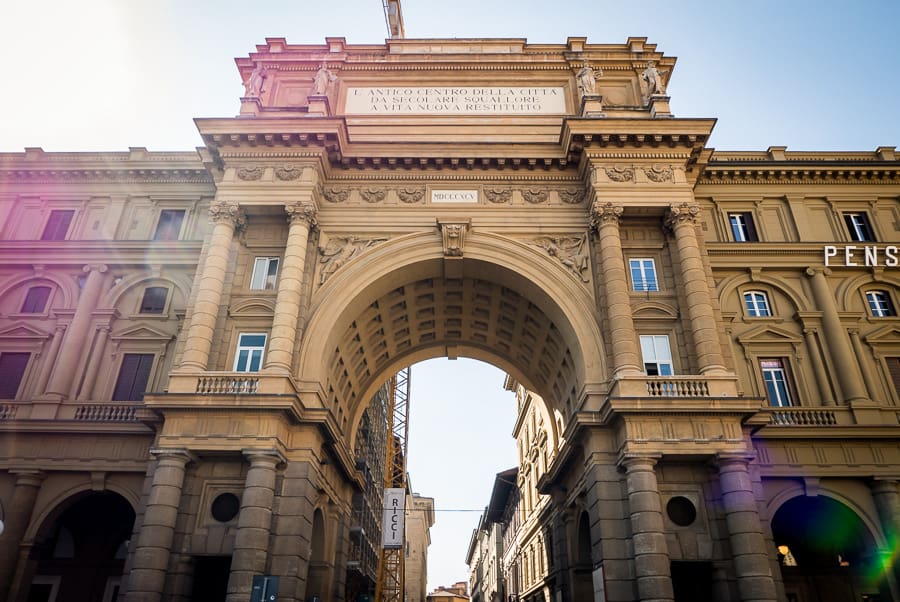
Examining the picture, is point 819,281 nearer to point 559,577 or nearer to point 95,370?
point 559,577

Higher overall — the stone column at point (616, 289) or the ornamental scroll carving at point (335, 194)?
the ornamental scroll carving at point (335, 194)

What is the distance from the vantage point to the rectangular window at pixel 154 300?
28797 mm

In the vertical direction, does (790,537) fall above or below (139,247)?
below

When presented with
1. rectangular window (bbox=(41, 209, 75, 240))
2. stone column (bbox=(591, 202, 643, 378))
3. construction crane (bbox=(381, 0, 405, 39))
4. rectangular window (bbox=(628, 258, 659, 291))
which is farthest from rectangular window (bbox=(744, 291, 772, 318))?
construction crane (bbox=(381, 0, 405, 39))

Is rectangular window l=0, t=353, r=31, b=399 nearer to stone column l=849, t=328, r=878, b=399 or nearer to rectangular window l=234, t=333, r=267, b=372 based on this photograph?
rectangular window l=234, t=333, r=267, b=372

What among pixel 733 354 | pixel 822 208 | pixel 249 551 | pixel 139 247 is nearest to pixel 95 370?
pixel 139 247

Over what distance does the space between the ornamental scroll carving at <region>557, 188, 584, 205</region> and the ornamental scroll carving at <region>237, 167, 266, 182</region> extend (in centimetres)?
1348

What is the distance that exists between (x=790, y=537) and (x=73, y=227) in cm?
3702

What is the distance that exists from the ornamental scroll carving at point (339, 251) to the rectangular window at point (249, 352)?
3.71m

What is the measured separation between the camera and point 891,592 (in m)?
22.7

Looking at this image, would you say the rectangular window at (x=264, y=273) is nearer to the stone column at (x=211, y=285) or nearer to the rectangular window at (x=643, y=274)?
the stone column at (x=211, y=285)

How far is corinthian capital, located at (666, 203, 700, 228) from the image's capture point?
2612 cm

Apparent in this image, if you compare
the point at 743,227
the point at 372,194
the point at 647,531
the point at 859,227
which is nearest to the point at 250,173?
the point at 372,194

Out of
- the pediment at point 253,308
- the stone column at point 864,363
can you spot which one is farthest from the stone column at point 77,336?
the stone column at point 864,363
